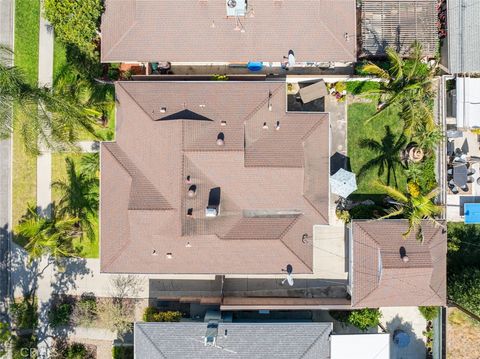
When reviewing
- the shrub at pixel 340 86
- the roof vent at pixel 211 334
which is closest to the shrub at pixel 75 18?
the shrub at pixel 340 86

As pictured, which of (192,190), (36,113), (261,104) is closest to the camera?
(36,113)

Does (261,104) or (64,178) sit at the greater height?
(261,104)

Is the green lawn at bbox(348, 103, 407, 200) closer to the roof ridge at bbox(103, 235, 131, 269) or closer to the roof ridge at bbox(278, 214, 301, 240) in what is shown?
the roof ridge at bbox(278, 214, 301, 240)

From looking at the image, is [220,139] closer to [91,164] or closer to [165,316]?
[91,164]

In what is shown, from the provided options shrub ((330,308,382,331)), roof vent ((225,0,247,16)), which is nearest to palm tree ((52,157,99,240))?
roof vent ((225,0,247,16))

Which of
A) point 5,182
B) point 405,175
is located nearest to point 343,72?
point 405,175

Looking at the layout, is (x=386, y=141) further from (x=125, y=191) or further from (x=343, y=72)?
(x=125, y=191)

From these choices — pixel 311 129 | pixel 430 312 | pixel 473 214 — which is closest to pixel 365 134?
pixel 311 129
